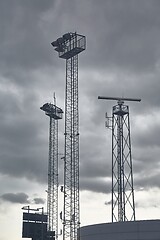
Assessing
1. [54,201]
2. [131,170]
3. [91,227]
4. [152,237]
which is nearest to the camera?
[152,237]

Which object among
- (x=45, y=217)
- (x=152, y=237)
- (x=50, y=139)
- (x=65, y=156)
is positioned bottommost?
(x=152, y=237)

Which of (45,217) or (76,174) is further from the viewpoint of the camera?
(45,217)

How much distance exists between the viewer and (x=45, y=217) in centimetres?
13275

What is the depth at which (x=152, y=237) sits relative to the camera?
8431 centimetres

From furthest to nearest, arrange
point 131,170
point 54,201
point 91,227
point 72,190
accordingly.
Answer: point 54,201
point 72,190
point 131,170
point 91,227

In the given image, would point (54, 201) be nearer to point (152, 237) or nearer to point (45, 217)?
point (45, 217)

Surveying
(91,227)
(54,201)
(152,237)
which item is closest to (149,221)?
(152,237)

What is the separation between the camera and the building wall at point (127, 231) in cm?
8444

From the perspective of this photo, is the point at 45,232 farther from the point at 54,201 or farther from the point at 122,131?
the point at 122,131

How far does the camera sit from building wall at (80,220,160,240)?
3324 inches

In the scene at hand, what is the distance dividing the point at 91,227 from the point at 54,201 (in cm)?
5207

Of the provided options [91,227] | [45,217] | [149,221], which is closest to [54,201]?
[45,217]

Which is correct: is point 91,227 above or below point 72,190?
below

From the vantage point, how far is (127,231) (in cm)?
8644
